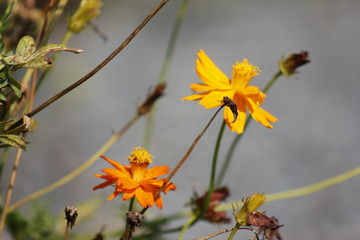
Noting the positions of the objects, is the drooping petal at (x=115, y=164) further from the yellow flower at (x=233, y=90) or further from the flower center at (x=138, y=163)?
the yellow flower at (x=233, y=90)

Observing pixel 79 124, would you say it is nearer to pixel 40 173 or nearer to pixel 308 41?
pixel 40 173

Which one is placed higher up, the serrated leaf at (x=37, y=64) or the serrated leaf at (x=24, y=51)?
the serrated leaf at (x=24, y=51)

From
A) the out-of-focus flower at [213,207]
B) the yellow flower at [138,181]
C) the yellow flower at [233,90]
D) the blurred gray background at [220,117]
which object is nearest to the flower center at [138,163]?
the yellow flower at [138,181]

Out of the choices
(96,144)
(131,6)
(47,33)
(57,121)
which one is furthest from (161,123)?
(47,33)

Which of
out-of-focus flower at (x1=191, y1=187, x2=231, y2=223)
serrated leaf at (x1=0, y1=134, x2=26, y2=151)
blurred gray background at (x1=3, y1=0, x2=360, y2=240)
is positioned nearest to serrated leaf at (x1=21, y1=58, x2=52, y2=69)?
serrated leaf at (x1=0, y1=134, x2=26, y2=151)

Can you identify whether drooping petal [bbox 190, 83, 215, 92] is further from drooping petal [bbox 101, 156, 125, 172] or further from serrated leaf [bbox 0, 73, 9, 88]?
serrated leaf [bbox 0, 73, 9, 88]

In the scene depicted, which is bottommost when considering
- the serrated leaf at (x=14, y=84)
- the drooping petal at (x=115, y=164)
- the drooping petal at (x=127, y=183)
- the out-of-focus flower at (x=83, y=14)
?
the drooping petal at (x=127, y=183)

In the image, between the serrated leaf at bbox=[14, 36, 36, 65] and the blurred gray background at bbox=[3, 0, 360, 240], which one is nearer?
the serrated leaf at bbox=[14, 36, 36, 65]
